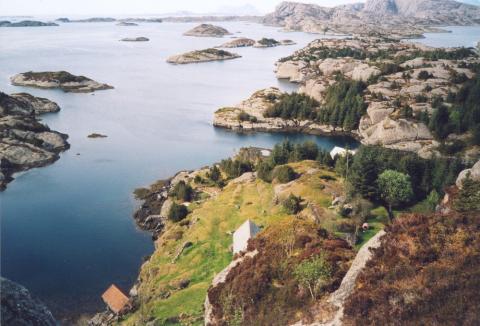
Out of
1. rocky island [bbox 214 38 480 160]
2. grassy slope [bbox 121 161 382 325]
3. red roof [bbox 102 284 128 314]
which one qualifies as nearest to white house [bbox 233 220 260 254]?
grassy slope [bbox 121 161 382 325]

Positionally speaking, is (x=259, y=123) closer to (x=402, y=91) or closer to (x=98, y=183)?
(x=402, y=91)

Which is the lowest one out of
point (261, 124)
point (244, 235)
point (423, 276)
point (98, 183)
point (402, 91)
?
point (261, 124)

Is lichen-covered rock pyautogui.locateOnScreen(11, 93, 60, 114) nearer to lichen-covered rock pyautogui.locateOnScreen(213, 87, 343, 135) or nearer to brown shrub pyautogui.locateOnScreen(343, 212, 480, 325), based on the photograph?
lichen-covered rock pyautogui.locateOnScreen(213, 87, 343, 135)

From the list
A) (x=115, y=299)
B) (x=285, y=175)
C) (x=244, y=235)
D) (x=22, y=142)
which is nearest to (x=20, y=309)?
(x=244, y=235)

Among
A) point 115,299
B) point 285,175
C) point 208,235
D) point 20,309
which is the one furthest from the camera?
point 285,175

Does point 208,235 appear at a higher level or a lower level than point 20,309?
lower

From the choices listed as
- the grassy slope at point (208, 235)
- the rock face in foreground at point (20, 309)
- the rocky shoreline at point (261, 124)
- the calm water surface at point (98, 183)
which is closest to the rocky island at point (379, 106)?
the rocky shoreline at point (261, 124)

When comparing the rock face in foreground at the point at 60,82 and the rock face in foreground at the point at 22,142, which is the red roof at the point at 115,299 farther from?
the rock face in foreground at the point at 60,82
